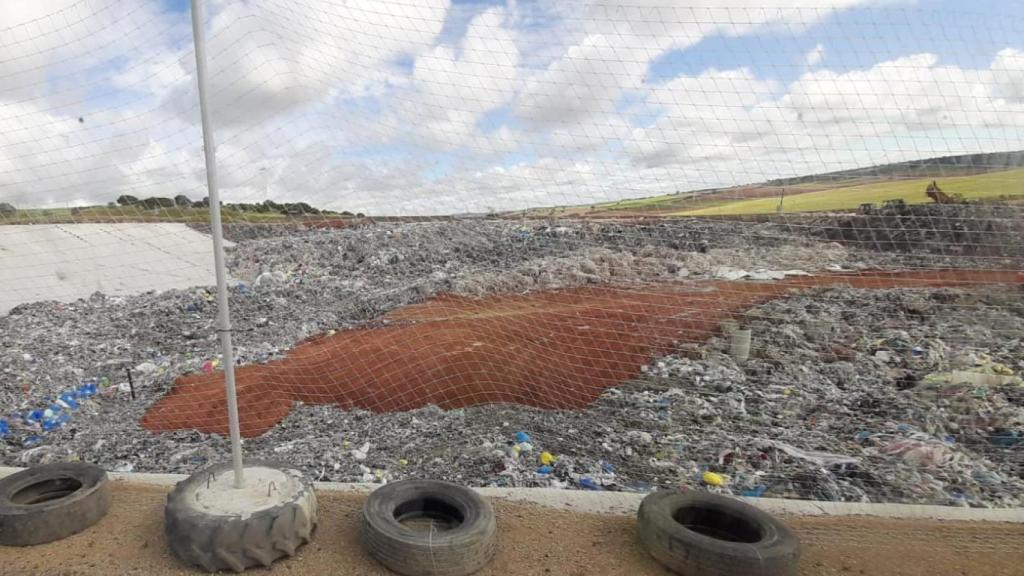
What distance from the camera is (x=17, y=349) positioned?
779 centimetres

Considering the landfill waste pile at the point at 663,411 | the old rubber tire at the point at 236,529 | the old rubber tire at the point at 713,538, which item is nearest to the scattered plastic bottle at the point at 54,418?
the landfill waste pile at the point at 663,411

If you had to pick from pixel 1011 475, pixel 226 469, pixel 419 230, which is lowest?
pixel 1011 475

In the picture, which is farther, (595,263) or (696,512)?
(595,263)

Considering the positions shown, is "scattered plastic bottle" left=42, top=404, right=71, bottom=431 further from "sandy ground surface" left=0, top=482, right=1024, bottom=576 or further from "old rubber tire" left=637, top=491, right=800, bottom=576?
"old rubber tire" left=637, top=491, right=800, bottom=576

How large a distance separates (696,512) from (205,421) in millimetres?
4850

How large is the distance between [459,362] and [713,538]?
4.26m

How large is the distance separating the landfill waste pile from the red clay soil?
1.03 ft

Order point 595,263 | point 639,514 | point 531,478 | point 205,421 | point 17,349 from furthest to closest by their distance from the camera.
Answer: point 595,263 → point 17,349 → point 205,421 → point 531,478 → point 639,514

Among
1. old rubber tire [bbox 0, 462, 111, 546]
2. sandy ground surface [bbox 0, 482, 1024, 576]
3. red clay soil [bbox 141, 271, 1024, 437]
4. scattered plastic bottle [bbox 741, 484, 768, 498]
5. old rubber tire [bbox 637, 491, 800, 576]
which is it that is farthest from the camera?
red clay soil [bbox 141, 271, 1024, 437]

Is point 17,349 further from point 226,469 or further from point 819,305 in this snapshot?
point 819,305

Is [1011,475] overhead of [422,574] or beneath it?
beneath

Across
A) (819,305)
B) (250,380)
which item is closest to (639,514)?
(250,380)

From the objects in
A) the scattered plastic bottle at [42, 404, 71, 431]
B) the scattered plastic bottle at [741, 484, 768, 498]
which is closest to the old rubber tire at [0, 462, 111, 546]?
the scattered plastic bottle at [42, 404, 71, 431]

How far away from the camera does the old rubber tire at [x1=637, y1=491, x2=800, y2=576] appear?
2.51 meters
